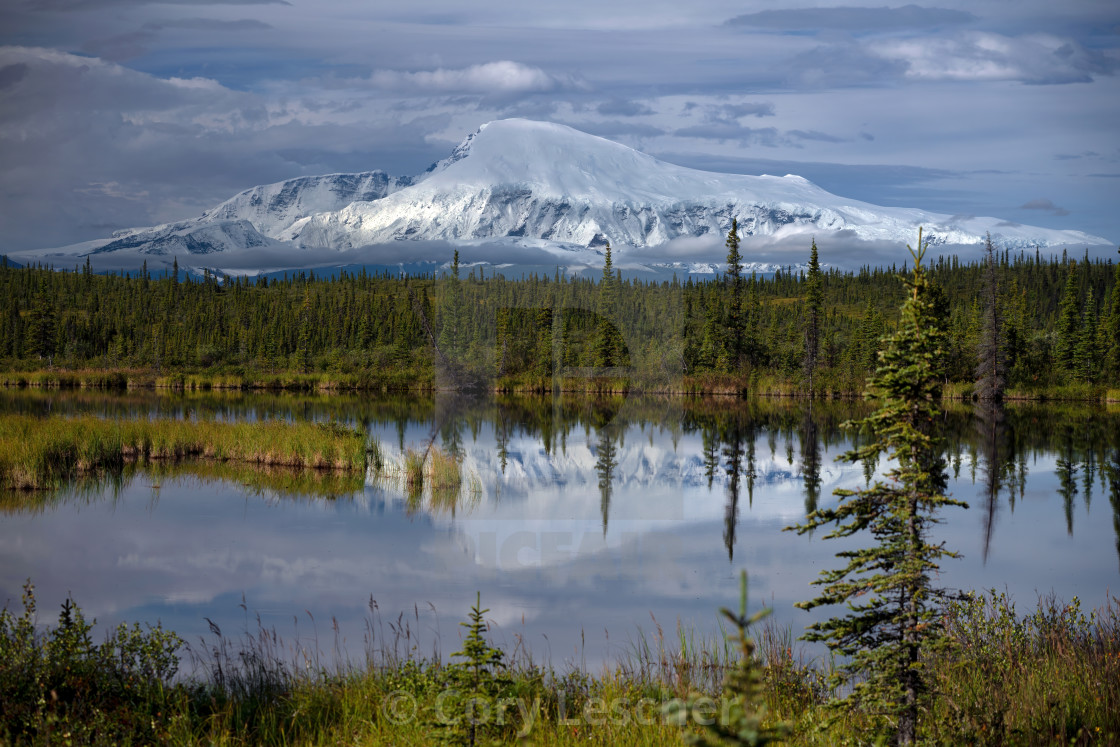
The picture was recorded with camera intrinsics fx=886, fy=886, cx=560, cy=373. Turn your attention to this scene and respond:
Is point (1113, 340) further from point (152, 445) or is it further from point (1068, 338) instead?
point (152, 445)

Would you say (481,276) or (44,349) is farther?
(481,276)

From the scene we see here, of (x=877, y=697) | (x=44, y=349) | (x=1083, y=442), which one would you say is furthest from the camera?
(x=44, y=349)

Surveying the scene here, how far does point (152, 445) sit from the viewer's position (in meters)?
29.7

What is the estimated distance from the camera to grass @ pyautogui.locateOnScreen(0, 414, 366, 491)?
25.1 meters

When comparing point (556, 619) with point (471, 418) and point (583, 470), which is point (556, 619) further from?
point (471, 418)

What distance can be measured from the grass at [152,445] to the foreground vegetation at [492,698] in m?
18.0

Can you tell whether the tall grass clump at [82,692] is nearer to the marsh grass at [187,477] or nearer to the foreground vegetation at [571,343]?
the marsh grass at [187,477]

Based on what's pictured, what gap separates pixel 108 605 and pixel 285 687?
7104mm

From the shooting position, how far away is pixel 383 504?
23391 millimetres

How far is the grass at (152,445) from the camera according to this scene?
82.2 feet

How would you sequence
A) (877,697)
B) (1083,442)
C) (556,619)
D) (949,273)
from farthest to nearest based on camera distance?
1. (949,273)
2. (1083,442)
3. (556,619)
4. (877,697)

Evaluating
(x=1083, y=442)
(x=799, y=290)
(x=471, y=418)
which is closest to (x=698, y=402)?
(x=471, y=418)

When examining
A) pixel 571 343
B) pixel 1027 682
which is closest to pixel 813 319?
pixel 571 343

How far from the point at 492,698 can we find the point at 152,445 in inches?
1089
